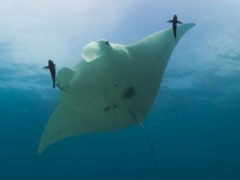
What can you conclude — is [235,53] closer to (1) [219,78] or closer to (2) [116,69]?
(1) [219,78]

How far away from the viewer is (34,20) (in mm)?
12375

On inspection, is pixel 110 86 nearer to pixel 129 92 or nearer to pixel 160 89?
pixel 129 92

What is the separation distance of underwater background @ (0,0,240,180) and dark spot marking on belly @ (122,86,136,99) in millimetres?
8112

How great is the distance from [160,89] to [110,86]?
16.2 metres

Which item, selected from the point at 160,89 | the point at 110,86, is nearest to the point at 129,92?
the point at 110,86

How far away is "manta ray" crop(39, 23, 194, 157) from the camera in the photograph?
3695 millimetres

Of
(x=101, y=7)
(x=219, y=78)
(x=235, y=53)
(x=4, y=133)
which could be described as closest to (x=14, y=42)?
(x=101, y=7)

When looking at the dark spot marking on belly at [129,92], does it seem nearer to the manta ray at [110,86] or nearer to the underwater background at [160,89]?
the manta ray at [110,86]

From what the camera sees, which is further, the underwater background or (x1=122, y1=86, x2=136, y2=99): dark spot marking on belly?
the underwater background

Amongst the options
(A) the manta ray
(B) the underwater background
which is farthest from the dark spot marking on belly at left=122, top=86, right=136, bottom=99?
(B) the underwater background

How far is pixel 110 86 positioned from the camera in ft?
12.8

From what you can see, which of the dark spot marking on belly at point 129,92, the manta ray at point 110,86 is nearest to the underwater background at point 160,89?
the manta ray at point 110,86

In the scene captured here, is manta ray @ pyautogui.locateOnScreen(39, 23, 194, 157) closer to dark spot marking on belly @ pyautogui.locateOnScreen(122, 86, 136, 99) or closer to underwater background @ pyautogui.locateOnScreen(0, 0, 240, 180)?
dark spot marking on belly @ pyautogui.locateOnScreen(122, 86, 136, 99)

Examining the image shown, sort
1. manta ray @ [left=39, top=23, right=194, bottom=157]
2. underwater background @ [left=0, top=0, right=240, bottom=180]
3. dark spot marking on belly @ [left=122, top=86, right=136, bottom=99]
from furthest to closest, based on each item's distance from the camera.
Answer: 1. underwater background @ [left=0, top=0, right=240, bottom=180]
2. dark spot marking on belly @ [left=122, top=86, right=136, bottom=99]
3. manta ray @ [left=39, top=23, right=194, bottom=157]
